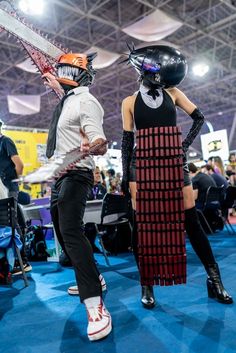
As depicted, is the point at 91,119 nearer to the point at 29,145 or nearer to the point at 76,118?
the point at 76,118

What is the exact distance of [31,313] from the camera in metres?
2.24

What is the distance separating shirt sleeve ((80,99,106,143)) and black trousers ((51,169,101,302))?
0.28 m

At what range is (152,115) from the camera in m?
2.15

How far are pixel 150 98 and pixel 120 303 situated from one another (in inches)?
56.0

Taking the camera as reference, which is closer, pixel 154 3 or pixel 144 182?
pixel 144 182

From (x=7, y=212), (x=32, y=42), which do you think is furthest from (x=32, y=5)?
(x=7, y=212)

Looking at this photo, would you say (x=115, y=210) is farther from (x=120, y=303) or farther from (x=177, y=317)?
(x=177, y=317)

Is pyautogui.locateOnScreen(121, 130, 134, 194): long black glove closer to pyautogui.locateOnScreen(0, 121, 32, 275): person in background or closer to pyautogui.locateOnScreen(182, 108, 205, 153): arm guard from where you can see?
pyautogui.locateOnScreen(182, 108, 205, 153): arm guard

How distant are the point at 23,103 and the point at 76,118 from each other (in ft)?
34.9

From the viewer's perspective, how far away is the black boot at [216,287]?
208cm

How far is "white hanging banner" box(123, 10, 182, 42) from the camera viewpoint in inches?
332

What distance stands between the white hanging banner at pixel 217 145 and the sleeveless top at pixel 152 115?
914 centimetres

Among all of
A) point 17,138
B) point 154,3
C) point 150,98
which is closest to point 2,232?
point 150,98

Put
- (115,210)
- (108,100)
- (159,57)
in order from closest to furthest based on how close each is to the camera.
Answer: (159,57)
(115,210)
(108,100)
